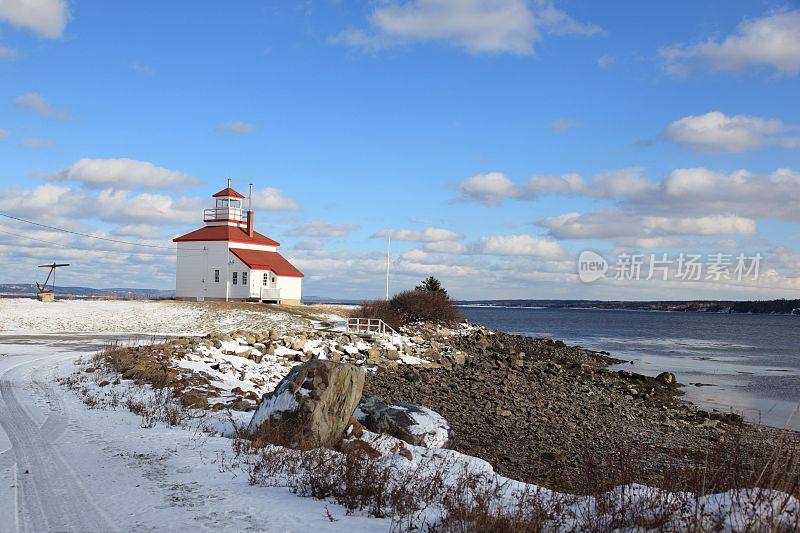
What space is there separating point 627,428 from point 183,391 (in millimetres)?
12709

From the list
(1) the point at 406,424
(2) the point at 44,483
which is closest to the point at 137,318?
(1) the point at 406,424

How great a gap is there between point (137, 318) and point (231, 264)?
12.1 m

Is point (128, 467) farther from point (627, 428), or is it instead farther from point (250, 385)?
point (627, 428)

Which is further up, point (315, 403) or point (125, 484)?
point (315, 403)

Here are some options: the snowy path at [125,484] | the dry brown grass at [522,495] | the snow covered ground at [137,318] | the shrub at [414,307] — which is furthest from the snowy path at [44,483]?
the shrub at [414,307]

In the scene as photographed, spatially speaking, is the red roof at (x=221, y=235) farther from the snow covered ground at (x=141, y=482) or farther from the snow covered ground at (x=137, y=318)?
the snow covered ground at (x=141, y=482)

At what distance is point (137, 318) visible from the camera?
40688 millimetres

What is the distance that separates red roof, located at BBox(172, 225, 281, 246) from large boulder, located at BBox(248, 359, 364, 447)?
4267 centimetres

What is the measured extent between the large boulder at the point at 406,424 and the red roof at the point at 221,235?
136ft

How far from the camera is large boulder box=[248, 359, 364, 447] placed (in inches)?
395

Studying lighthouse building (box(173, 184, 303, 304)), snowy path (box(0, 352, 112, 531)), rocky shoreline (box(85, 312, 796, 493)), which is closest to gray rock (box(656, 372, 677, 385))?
rocky shoreline (box(85, 312, 796, 493))

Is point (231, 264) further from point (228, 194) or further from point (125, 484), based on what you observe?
point (125, 484)

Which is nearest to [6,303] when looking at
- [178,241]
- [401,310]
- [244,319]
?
[178,241]

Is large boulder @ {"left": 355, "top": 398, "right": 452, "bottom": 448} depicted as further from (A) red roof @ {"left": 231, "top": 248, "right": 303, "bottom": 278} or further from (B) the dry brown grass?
(A) red roof @ {"left": 231, "top": 248, "right": 303, "bottom": 278}
